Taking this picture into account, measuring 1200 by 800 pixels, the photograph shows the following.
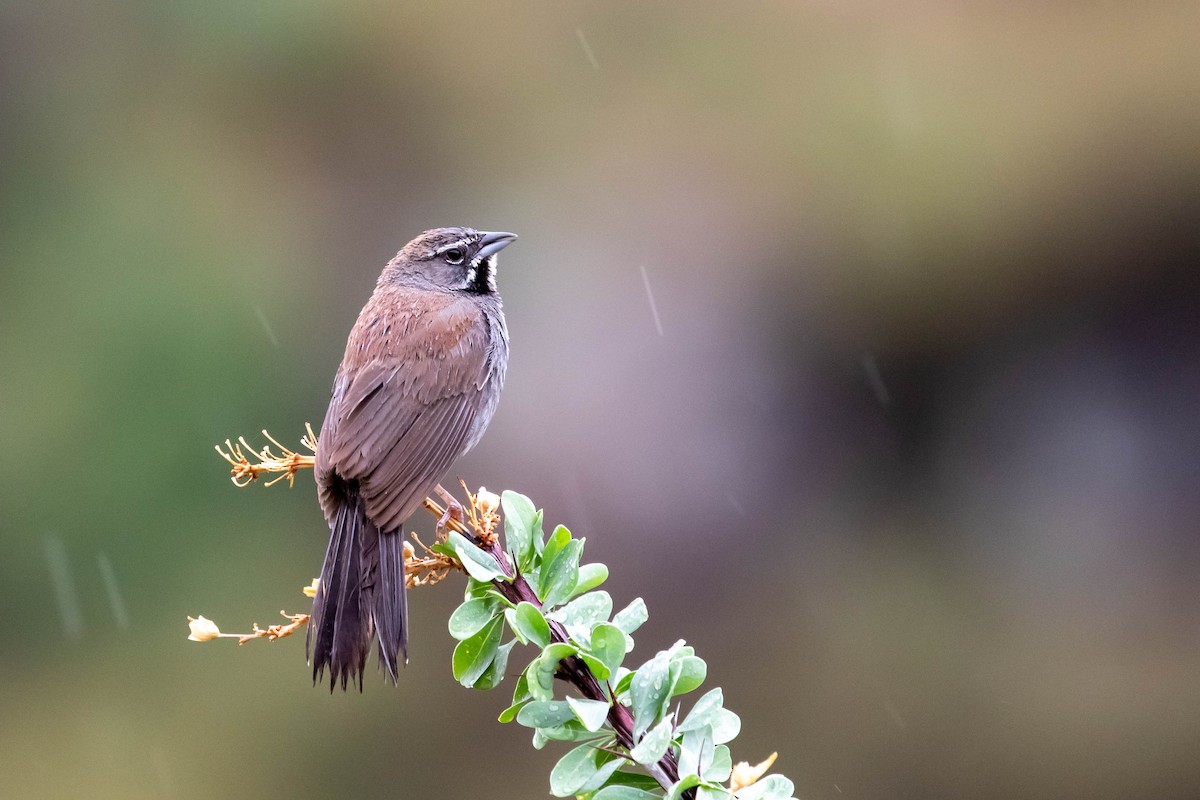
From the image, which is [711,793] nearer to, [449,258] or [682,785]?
[682,785]

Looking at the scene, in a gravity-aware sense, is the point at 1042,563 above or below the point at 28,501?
below

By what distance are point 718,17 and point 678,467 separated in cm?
353

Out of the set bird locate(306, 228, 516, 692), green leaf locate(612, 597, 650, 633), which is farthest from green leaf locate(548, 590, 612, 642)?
bird locate(306, 228, 516, 692)

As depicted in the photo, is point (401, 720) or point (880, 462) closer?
point (401, 720)

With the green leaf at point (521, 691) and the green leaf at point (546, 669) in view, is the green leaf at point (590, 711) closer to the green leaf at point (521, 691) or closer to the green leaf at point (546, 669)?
the green leaf at point (546, 669)

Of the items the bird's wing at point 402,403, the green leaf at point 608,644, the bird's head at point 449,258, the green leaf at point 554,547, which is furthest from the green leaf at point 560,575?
the bird's head at point 449,258

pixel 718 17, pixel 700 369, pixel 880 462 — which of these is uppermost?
pixel 718 17

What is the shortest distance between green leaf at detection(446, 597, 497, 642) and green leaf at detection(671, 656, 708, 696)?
24cm

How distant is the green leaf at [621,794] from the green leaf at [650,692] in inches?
2.5

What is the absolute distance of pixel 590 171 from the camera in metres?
8.58

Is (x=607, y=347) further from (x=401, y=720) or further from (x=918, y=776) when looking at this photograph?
(x=918, y=776)

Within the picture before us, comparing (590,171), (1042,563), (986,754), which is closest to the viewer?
(986,754)

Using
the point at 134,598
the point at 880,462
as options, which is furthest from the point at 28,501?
the point at 880,462

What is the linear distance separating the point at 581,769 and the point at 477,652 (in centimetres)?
21
